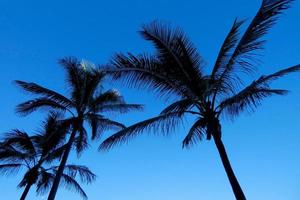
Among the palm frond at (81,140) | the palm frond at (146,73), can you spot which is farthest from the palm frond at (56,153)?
the palm frond at (146,73)

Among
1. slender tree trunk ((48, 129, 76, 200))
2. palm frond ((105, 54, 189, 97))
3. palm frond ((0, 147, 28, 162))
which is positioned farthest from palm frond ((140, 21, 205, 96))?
palm frond ((0, 147, 28, 162))

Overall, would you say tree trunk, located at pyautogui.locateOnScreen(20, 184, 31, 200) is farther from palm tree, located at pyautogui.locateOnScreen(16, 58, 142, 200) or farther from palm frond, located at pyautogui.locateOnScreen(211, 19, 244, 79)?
palm frond, located at pyautogui.locateOnScreen(211, 19, 244, 79)

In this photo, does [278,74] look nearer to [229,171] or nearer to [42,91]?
[229,171]

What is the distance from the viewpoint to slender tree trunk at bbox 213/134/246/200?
642 cm

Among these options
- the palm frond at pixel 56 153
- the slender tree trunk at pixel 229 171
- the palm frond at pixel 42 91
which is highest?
the palm frond at pixel 42 91

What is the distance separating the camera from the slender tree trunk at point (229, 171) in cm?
642

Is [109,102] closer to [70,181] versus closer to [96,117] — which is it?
[96,117]

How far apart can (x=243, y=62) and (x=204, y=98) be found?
5.02 feet

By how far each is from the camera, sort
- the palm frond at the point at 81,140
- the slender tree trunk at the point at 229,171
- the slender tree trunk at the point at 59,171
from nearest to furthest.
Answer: the slender tree trunk at the point at 229,171, the slender tree trunk at the point at 59,171, the palm frond at the point at 81,140

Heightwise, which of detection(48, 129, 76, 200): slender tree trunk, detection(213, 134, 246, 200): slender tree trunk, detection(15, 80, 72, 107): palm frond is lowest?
detection(213, 134, 246, 200): slender tree trunk

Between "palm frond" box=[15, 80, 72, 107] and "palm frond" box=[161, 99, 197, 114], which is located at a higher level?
"palm frond" box=[15, 80, 72, 107]

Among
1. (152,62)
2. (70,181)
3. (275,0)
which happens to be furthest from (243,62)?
(70,181)

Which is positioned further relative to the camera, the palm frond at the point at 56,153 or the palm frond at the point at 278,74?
the palm frond at the point at 56,153

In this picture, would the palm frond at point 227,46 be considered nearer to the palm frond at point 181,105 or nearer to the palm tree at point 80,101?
the palm frond at point 181,105
